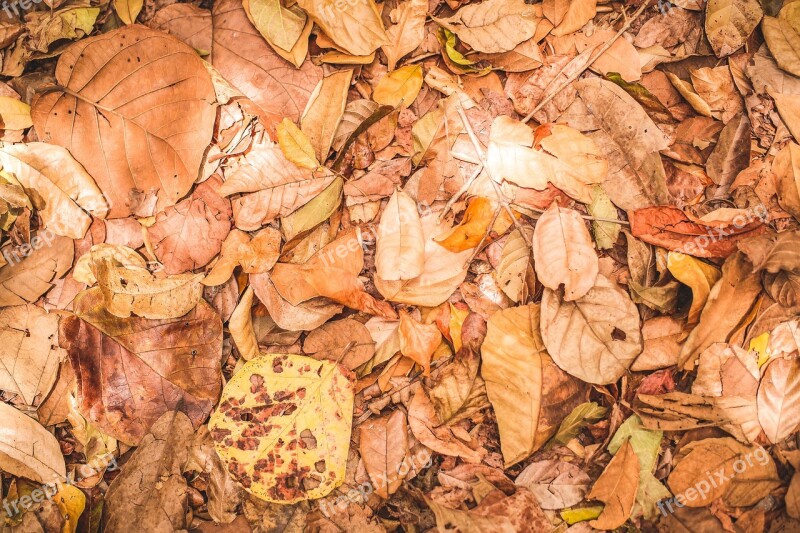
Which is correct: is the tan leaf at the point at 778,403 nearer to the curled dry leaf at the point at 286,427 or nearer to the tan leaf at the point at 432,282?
the tan leaf at the point at 432,282

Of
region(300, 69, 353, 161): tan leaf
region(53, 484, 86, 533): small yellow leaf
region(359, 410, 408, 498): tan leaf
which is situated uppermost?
region(300, 69, 353, 161): tan leaf

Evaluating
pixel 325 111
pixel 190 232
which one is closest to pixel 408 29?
pixel 325 111

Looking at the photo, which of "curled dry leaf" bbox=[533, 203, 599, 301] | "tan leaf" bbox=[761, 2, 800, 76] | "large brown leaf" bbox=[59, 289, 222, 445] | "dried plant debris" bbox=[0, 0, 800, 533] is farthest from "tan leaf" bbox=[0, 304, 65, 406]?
"tan leaf" bbox=[761, 2, 800, 76]

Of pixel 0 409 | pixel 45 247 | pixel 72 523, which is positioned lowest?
pixel 72 523

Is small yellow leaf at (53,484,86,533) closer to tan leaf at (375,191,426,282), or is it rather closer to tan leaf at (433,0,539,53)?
tan leaf at (375,191,426,282)

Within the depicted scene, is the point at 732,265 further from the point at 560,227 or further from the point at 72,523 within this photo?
the point at 72,523

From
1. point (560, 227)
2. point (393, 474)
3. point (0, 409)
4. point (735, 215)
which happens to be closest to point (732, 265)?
point (735, 215)

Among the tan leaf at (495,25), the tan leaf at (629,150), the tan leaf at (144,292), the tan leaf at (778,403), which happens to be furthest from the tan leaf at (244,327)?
the tan leaf at (778,403)
